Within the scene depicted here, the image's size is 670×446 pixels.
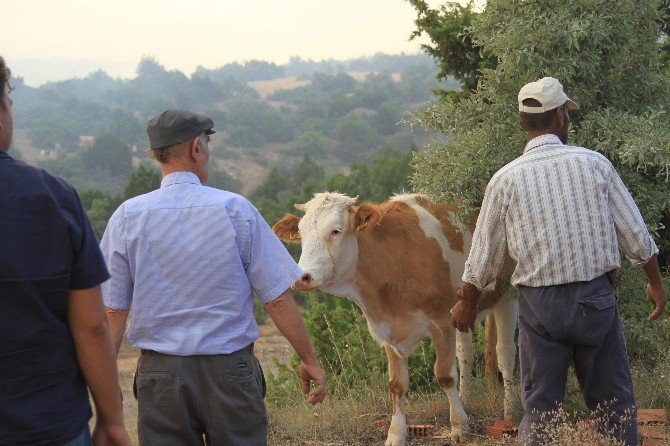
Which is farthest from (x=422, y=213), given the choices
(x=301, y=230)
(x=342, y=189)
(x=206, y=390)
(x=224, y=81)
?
(x=224, y=81)

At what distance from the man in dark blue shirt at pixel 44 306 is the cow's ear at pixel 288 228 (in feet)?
14.7

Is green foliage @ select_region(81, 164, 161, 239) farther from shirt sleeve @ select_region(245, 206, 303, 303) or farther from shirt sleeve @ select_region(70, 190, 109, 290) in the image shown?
shirt sleeve @ select_region(70, 190, 109, 290)

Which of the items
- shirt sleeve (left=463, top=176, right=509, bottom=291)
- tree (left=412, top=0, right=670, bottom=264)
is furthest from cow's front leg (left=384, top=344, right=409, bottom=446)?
shirt sleeve (left=463, top=176, right=509, bottom=291)

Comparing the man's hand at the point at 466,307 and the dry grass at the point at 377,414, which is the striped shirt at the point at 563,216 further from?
the dry grass at the point at 377,414

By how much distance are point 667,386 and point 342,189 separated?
3639cm

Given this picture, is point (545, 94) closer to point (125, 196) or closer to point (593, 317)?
point (593, 317)

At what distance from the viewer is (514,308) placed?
8102mm

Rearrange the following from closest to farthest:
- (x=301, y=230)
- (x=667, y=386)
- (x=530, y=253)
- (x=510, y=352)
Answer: (x=530, y=253) < (x=667, y=386) < (x=301, y=230) < (x=510, y=352)

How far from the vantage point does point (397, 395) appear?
7516mm

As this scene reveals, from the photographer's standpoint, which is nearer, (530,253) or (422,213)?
(530,253)

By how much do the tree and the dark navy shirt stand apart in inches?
162

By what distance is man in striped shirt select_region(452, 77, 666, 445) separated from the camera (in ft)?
15.6

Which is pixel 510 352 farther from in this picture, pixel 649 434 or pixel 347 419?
pixel 649 434

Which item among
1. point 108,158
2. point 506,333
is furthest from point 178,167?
point 108,158
